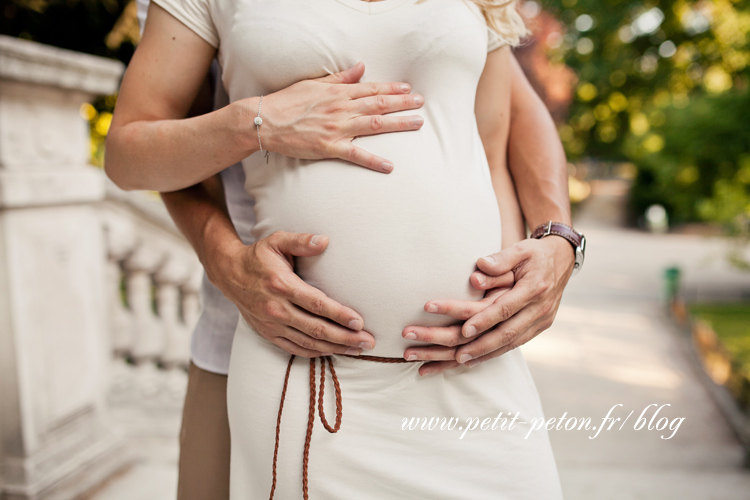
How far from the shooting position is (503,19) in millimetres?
1223

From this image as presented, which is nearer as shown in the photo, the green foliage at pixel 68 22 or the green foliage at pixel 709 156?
the green foliage at pixel 68 22

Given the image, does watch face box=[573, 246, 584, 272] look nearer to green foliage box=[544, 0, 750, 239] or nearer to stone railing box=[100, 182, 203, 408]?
stone railing box=[100, 182, 203, 408]

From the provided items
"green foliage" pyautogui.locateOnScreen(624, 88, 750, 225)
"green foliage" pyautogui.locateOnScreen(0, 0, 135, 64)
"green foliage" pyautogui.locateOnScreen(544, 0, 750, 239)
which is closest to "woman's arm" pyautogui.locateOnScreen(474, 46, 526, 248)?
"green foliage" pyautogui.locateOnScreen(0, 0, 135, 64)

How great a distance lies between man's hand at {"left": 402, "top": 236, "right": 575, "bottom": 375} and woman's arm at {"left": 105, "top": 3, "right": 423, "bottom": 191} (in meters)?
0.29

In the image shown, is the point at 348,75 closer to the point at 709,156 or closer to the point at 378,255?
the point at 378,255

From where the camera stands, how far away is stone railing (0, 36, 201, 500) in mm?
2146

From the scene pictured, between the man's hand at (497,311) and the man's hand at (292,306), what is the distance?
0.38 ft

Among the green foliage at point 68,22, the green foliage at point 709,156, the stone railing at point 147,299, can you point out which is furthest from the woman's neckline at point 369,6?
the green foliage at point 709,156

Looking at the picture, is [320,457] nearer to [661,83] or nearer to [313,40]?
[313,40]

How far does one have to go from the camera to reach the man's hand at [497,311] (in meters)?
1.00

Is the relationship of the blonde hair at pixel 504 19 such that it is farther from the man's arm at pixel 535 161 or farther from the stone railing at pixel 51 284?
the stone railing at pixel 51 284

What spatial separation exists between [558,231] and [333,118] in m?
0.57

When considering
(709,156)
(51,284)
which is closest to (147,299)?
(51,284)

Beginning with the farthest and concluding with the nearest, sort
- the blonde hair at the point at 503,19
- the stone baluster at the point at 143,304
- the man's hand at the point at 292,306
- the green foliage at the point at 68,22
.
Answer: the green foliage at the point at 68,22
the stone baluster at the point at 143,304
the blonde hair at the point at 503,19
the man's hand at the point at 292,306
